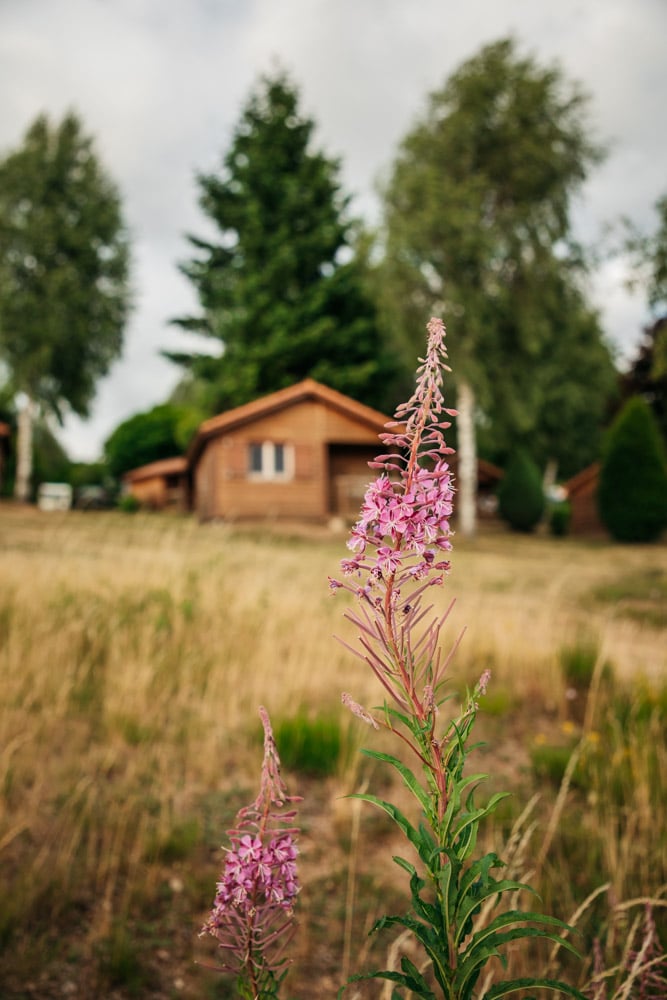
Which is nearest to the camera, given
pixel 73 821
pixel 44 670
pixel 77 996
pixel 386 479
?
pixel 386 479

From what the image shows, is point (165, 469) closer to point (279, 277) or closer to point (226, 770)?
→ point (279, 277)

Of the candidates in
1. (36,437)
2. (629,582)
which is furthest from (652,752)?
(36,437)

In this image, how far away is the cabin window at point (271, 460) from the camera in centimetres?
2278

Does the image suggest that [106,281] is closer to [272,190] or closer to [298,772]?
[272,190]

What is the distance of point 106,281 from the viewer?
27891mm

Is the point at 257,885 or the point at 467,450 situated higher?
the point at 467,450

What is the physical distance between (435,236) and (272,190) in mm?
10477

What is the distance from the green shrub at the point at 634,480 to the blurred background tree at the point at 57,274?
19.4 m

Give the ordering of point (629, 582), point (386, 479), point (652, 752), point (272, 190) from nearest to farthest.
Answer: point (386, 479)
point (652, 752)
point (629, 582)
point (272, 190)

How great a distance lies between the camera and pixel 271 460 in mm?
23000

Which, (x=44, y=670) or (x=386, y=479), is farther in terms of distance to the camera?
(x=44, y=670)

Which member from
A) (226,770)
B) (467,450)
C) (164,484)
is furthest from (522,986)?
(164,484)

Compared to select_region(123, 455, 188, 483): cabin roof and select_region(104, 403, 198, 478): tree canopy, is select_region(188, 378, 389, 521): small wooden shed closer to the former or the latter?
select_region(123, 455, 188, 483): cabin roof

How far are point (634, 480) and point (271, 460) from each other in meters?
11.9
